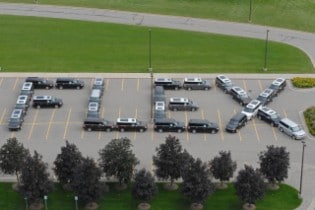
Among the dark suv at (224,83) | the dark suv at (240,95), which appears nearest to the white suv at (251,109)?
the dark suv at (240,95)

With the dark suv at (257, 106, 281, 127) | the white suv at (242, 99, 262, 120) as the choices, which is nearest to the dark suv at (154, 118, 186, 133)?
the white suv at (242, 99, 262, 120)

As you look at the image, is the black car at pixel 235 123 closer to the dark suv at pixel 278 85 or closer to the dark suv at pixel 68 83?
the dark suv at pixel 278 85

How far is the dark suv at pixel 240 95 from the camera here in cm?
7575

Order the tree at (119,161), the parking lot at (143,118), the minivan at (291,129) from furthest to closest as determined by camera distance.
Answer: the minivan at (291,129) → the parking lot at (143,118) → the tree at (119,161)

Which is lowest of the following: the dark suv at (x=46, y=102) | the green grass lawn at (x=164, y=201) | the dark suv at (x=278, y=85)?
the green grass lawn at (x=164, y=201)

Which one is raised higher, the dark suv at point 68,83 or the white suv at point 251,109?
the dark suv at point 68,83

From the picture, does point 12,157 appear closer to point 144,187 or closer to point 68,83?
point 144,187

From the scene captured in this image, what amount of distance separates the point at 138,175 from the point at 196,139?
43.2 feet

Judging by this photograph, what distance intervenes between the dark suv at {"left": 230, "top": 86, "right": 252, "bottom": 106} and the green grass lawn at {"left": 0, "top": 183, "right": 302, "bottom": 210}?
17.2 metres

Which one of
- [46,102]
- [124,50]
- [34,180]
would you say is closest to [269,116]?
[46,102]

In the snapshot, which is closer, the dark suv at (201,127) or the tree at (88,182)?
the tree at (88,182)

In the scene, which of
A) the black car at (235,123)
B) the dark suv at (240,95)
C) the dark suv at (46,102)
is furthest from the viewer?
the dark suv at (240,95)

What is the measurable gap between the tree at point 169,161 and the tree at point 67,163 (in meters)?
6.96

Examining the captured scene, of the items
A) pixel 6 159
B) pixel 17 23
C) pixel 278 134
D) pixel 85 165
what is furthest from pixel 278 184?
pixel 17 23
